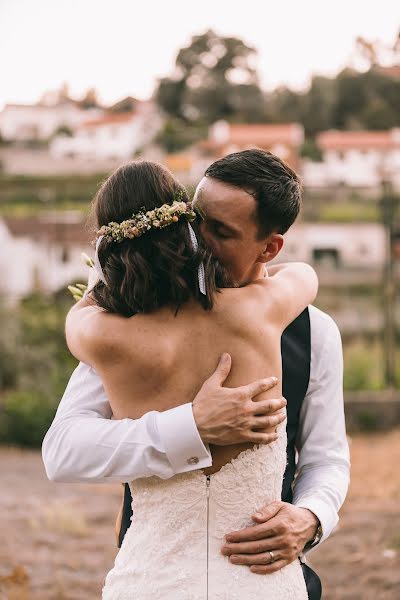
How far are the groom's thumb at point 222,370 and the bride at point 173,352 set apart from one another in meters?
0.02

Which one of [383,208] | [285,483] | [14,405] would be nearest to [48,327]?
[14,405]

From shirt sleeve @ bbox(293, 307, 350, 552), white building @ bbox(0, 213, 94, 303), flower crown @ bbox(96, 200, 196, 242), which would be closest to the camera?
flower crown @ bbox(96, 200, 196, 242)

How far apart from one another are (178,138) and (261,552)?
1886 inches

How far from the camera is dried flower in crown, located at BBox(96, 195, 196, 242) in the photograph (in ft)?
5.78

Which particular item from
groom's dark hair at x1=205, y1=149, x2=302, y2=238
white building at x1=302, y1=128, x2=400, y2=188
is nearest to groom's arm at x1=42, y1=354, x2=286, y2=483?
groom's dark hair at x1=205, y1=149, x2=302, y2=238

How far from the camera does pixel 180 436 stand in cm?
180

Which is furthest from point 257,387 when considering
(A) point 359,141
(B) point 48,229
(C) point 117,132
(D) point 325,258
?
(C) point 117,132

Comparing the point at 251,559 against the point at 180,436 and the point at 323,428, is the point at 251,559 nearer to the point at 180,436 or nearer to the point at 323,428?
the point at 180,436

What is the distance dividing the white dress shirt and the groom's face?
37cm

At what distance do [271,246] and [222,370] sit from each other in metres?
0.38

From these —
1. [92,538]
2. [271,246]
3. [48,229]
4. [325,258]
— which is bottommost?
[92,538]

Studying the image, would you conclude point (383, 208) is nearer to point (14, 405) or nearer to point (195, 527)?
point (14, 405)

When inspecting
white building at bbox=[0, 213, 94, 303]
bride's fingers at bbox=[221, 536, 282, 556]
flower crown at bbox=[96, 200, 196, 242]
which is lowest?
white building at bbox=[0, 213, 94, 303]

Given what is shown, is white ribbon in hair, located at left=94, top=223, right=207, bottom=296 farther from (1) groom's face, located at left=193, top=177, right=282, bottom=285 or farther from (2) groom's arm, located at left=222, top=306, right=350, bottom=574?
(2) groom's arm, located at left=222, top=306, right=350, bottom=574
